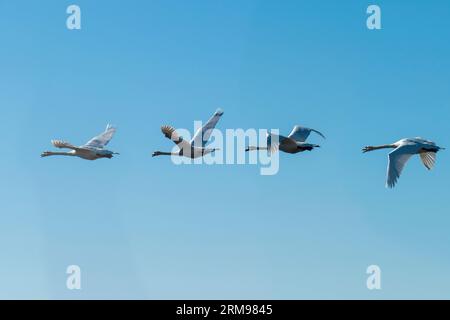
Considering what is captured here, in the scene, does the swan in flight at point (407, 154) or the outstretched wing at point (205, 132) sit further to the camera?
the outstretched wing at point (205, 132)

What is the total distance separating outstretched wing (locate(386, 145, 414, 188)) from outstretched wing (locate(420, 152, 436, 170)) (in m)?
1.80

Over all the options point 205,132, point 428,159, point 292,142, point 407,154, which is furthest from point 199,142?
point 428,159

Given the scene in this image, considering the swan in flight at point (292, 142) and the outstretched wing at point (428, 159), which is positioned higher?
the swan in flight at point (292, 142)

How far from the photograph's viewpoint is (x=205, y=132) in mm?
69750

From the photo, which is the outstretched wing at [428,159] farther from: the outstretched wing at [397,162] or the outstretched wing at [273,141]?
the outstretched wing at [273,141]

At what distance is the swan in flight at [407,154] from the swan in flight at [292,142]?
19.1ft

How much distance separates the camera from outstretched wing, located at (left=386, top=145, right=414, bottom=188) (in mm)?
60281

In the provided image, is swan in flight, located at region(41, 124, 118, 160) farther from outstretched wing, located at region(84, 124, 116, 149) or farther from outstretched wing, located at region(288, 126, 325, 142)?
outstretched wing, located at region(288, 126, 325, 142)

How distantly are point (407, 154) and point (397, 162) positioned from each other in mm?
1559

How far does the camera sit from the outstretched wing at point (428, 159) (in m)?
65.2

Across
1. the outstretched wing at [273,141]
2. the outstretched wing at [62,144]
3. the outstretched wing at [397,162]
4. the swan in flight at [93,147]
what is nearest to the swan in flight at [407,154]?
the outstretched wing at [397,162]
